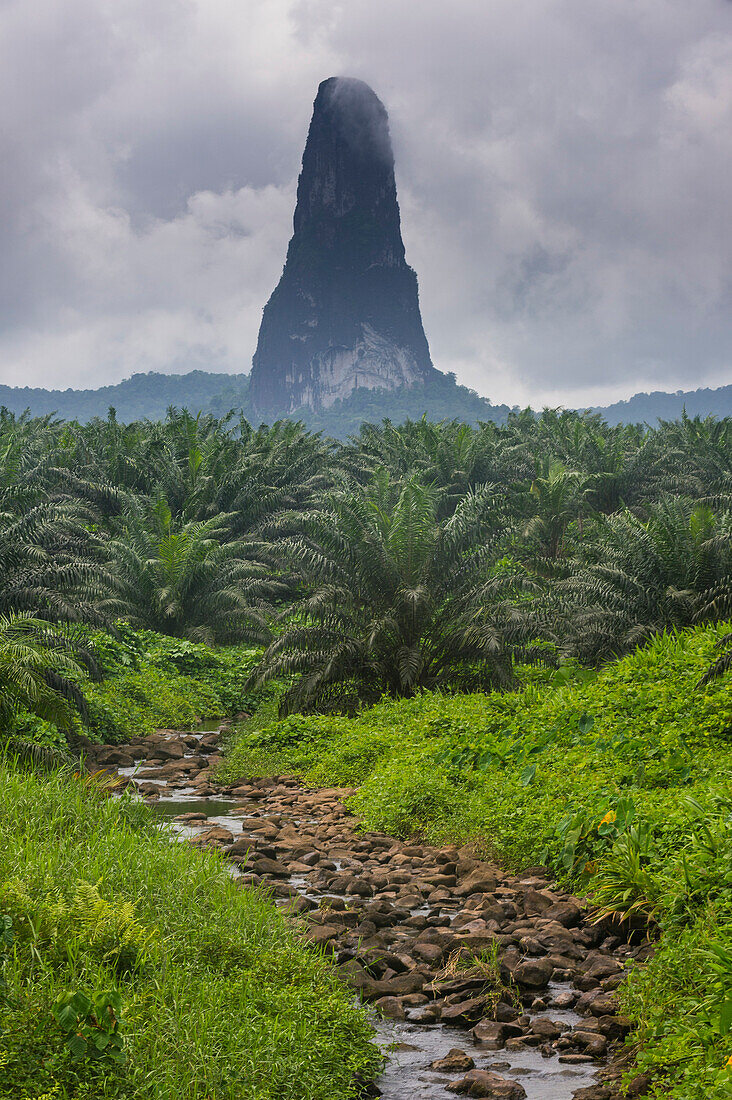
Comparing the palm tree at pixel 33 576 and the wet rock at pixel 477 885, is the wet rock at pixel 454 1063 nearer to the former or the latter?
the wet rock at pixel 477 885

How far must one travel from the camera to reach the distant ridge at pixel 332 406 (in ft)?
343

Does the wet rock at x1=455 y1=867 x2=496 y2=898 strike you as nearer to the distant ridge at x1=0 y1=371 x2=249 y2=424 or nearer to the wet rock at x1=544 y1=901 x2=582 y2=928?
the wet rock at x1=544 y1=901 x2=582 y2=928

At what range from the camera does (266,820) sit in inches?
325

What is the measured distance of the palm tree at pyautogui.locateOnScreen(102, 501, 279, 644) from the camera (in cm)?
1773

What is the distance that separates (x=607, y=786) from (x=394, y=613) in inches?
259

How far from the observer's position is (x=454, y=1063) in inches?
149

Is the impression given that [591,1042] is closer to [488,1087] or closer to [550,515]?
[488,1087]

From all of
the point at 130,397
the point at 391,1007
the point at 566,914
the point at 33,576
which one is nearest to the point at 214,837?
the point at 566,914

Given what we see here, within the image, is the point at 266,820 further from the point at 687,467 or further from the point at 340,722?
the point at 687,467

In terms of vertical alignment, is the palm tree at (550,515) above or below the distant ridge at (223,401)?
below

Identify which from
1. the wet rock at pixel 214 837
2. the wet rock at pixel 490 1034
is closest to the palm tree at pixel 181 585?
the wet rock at pixel 214 837

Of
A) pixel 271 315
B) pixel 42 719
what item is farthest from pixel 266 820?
pixel 271 315

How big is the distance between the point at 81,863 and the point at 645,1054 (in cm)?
275

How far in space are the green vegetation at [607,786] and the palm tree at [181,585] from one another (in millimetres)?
5693
